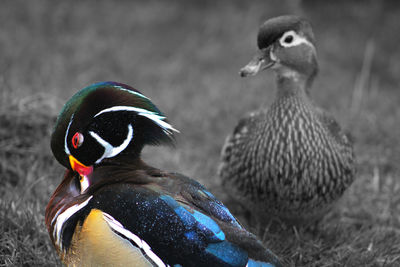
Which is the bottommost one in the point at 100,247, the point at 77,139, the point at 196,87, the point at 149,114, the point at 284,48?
the point at 100,247

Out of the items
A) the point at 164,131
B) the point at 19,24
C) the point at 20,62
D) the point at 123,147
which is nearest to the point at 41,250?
the point at 123,147

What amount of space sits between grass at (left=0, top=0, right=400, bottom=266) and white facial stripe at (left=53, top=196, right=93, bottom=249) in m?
0.38

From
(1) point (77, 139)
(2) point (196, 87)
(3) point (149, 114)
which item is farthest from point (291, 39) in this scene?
(2) point (196, 87)

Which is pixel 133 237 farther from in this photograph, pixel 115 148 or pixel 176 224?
pixel 115 148

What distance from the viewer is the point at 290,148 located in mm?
2959

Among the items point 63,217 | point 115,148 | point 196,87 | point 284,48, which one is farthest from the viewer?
point 196,87

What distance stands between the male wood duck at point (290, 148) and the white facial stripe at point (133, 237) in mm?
1233

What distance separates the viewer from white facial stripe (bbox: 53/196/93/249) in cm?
205

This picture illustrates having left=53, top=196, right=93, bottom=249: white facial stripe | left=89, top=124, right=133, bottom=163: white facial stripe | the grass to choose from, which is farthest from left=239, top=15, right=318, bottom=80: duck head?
left=53, top=196, right=93, bottom=249: white facial stripe

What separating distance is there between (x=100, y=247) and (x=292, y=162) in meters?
1.37

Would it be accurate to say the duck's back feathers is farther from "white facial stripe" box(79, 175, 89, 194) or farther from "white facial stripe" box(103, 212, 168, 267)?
"white facial stripe" box(79, 175, 89, 194)

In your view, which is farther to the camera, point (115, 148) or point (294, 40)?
point (294, 40)

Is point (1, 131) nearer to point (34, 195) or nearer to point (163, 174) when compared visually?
point (34, 195)

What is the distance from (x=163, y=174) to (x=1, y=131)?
1649mm
